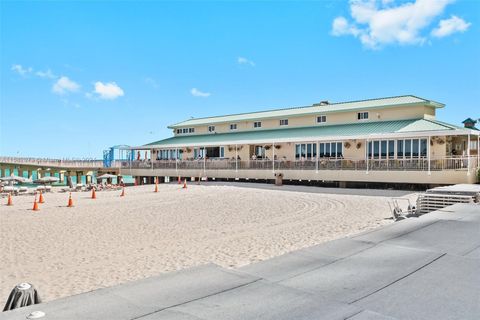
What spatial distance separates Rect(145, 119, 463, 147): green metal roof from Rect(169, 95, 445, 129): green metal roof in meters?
1.44

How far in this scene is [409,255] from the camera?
8.30 m

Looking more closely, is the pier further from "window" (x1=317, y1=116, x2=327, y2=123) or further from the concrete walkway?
the concrete walkway

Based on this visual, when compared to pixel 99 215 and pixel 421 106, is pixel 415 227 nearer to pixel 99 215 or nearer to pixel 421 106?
pixel 99 215

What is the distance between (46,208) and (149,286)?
16489 mm

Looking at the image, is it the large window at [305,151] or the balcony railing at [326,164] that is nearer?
the balcony railing at [326,164]

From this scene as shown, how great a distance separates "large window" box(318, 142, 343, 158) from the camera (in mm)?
30203

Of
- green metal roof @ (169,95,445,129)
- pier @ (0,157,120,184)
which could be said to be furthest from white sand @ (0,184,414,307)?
pier @ (0,157,120,184)

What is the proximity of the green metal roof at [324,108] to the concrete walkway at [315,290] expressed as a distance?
2444 centimetres

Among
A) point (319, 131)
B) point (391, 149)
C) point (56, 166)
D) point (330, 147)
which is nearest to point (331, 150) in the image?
point (330, 147)

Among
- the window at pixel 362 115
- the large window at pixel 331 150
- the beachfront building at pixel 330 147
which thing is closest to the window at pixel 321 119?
the beachfront building at pixel 330 147

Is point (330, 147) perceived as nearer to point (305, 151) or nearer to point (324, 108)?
point (305, 151)

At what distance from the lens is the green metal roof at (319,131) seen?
90.3 feet

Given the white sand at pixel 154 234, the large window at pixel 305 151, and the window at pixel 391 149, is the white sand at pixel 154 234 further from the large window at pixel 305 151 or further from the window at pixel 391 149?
the large window at pixel 305 151

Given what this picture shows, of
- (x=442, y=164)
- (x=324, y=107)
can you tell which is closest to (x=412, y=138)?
(x=442, y=164)
